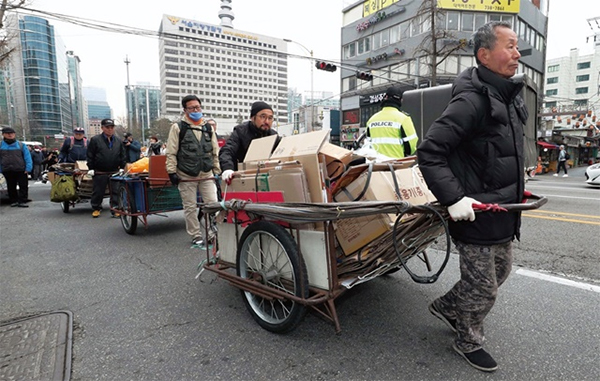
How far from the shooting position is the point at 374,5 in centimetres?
3684

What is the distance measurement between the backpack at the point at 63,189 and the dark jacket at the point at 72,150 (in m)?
1.30

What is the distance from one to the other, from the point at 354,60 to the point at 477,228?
40648 millimetres

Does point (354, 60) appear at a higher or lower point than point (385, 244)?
higher

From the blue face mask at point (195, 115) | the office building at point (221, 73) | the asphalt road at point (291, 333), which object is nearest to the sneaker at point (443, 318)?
the asphalt road at point (291, 333)

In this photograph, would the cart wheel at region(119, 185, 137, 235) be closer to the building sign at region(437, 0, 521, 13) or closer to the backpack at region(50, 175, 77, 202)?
the backpack at region(50, 175, 77, 202)

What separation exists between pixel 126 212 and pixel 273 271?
3832mm

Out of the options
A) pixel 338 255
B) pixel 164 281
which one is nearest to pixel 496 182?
pixel 338 255

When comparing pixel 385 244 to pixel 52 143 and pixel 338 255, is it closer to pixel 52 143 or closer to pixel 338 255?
pixel 338 255

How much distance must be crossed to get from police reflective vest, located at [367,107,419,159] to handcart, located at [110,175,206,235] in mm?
3245

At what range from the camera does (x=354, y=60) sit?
129ft

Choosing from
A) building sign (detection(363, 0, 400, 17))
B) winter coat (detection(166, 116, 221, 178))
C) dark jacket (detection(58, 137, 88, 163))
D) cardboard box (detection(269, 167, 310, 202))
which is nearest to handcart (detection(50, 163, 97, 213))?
dark jacket (detection(58, 137, 88, 163))

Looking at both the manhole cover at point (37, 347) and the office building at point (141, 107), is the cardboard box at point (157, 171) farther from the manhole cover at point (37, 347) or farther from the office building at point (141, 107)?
the office building at point (141, 107)

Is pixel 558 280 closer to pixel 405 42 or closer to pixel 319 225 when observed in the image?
pixel 319 225

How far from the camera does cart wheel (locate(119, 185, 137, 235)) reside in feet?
17.8
